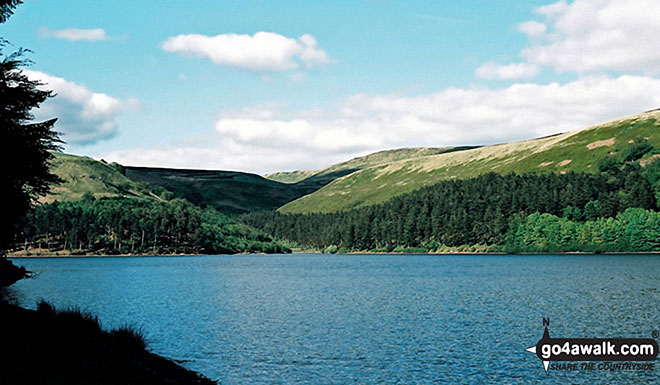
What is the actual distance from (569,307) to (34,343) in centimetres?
6090

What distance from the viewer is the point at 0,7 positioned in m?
39.0

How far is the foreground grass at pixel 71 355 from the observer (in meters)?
23.8

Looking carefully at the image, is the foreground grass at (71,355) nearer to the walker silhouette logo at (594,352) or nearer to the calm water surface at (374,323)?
the calm water surface at (374,323)

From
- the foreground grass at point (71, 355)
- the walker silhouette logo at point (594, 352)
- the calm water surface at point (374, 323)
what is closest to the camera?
the foreground grass at point (71, 355)

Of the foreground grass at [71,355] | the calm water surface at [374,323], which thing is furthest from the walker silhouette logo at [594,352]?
the foreground grass at [71,355]

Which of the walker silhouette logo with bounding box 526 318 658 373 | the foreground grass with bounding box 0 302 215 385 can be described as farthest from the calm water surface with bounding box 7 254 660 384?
the foreground grass with bounding box 0 302 215 385

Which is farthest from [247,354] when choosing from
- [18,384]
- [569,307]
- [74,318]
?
[569,307]

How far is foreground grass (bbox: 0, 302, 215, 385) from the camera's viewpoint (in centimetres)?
2380

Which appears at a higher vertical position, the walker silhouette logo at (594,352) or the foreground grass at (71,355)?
the foreground grass at (71,355)

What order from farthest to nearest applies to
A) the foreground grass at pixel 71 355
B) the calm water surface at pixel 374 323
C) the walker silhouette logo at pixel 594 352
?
the walker silhouette logo at pixel 594 352 → the calm water surface at pixel 374 323 → the foreground grass at pixel 71 355

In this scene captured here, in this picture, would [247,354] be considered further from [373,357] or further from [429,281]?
[429,281]

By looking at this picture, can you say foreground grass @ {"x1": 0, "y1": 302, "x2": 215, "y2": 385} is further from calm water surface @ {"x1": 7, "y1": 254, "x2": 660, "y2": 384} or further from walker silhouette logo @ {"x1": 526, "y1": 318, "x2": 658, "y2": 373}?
walker silhouette logo @ {"x1": 526, "y1": 318, "x2": 658, "y2": 373}

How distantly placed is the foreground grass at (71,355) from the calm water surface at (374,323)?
5996 mm

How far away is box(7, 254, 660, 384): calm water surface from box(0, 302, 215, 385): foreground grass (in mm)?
5996
